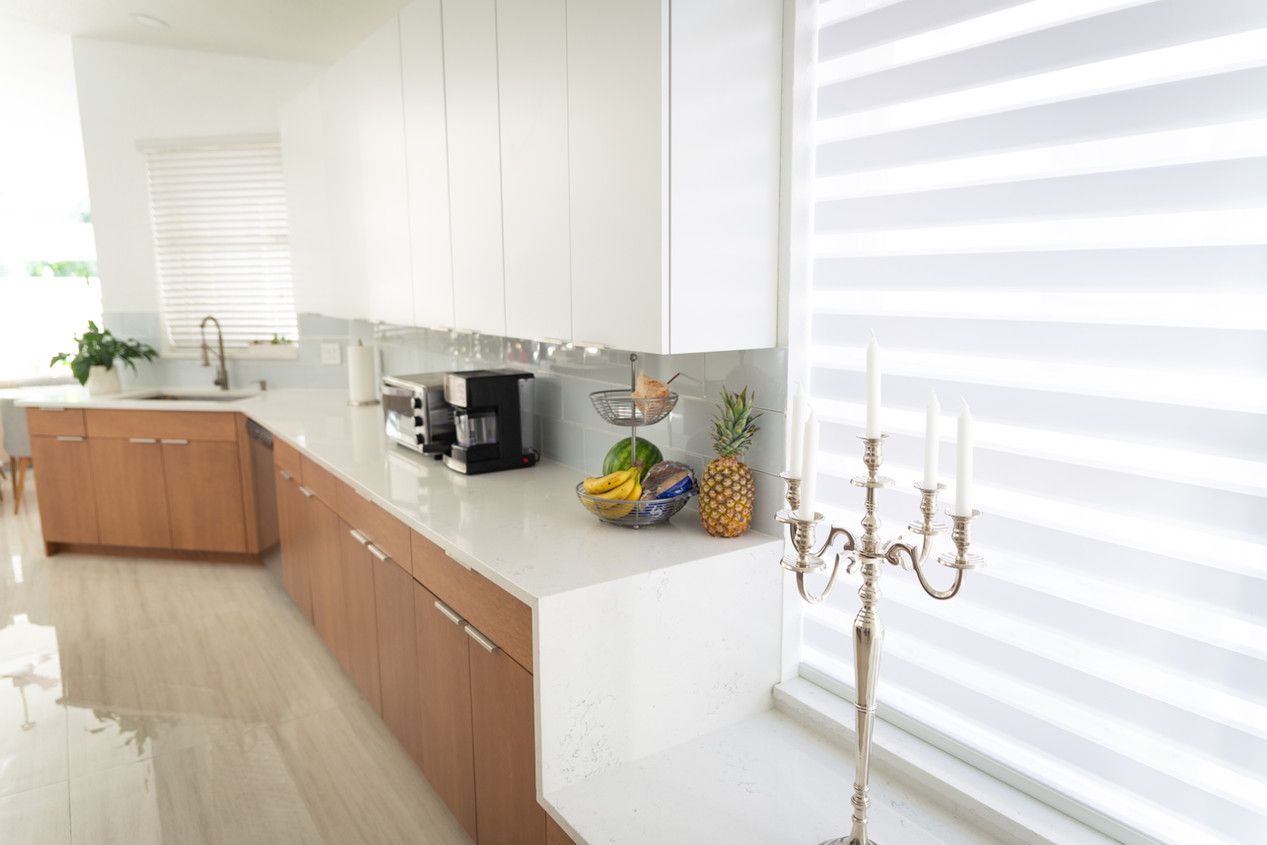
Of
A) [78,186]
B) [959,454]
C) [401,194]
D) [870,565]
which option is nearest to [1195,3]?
[959,454]

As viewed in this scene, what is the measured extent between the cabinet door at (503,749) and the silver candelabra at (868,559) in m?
0.65

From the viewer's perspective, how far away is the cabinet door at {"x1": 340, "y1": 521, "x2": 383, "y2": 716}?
2.71m

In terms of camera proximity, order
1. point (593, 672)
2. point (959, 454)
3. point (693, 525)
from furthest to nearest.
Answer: point (693, 525) < point (593, 672) < point (959, 454)

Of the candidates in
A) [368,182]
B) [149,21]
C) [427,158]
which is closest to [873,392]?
[427,158]

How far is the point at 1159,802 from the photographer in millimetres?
1408

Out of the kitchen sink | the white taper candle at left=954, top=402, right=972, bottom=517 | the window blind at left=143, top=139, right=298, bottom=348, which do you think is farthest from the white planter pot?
the white taper candle at left=954, top=402, right=972, bottom=517

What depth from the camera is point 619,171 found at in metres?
1.86

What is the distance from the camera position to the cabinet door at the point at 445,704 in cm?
208

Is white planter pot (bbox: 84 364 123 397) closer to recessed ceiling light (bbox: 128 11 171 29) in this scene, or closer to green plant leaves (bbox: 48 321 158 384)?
green plant leaves (bbox: 48 321 158 384)

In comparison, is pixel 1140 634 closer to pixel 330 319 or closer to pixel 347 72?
pixel 347 72

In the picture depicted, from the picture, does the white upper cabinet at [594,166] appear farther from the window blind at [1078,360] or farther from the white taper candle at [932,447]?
the white taper candle at [932,447]

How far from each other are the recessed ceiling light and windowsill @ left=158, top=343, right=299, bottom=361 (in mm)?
1734

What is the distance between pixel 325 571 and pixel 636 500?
1.69 m

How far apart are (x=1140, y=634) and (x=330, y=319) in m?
4.36
